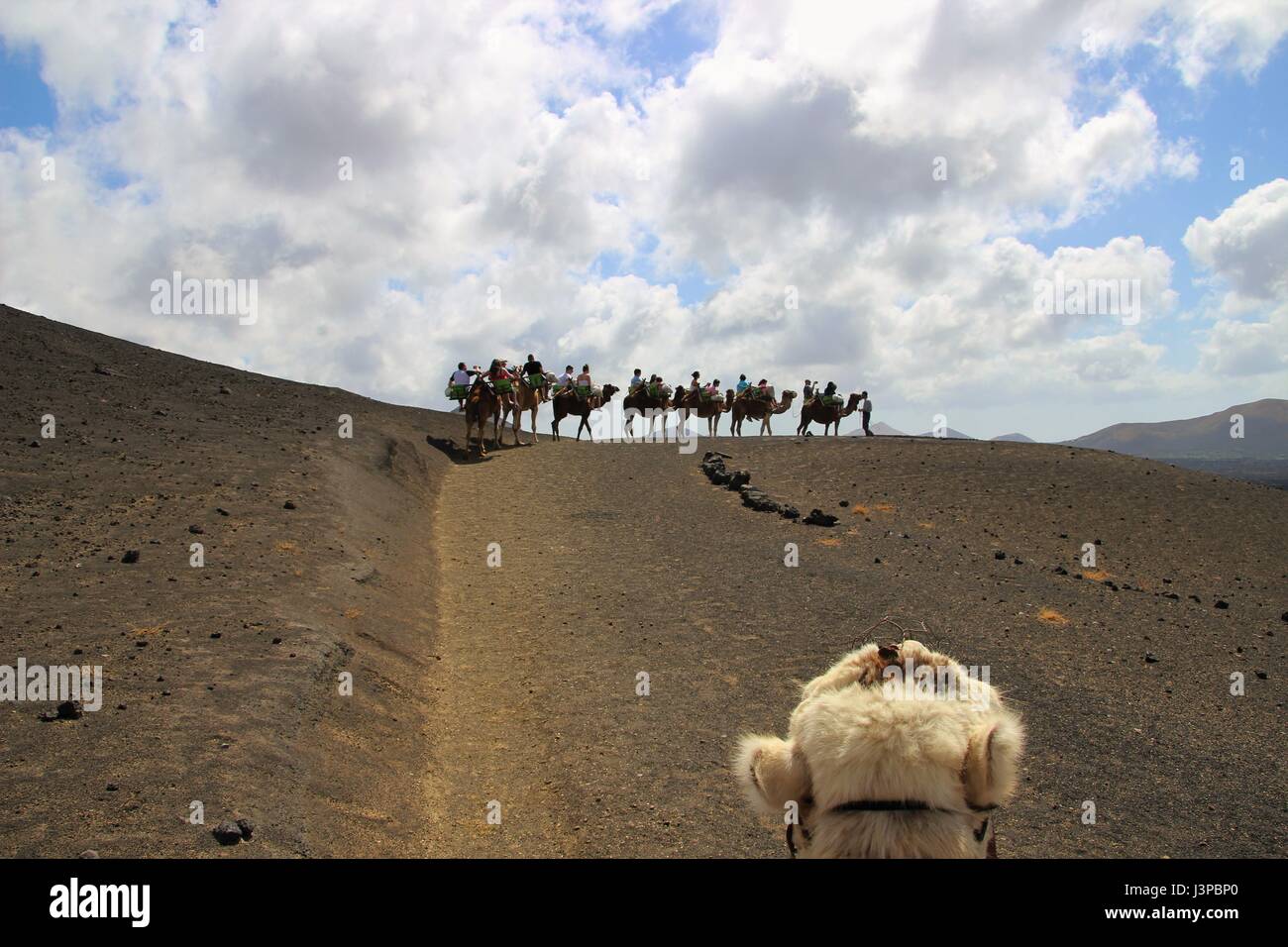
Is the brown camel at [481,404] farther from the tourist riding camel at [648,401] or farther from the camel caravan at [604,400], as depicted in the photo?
the tourist riding camel at [648,401]

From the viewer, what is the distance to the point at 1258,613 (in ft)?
44.5

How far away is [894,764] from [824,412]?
3544 centimetres

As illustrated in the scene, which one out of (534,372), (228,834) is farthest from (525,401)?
(228,834)

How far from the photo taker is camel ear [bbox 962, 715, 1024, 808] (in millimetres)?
2084

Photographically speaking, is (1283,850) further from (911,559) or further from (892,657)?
(911,559)

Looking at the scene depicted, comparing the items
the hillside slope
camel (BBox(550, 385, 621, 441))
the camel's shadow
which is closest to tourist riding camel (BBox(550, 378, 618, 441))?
camel (BBox(550, 385, 621, 441))

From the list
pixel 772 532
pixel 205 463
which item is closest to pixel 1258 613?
pixel 772 532

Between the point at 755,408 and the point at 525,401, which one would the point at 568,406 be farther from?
the point at 755,408

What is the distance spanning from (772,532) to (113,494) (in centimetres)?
1087

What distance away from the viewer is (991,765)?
2104 millimetres

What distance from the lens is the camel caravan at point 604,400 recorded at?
24.5 metres

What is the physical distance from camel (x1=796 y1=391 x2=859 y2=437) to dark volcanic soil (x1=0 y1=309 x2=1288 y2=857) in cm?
1591
